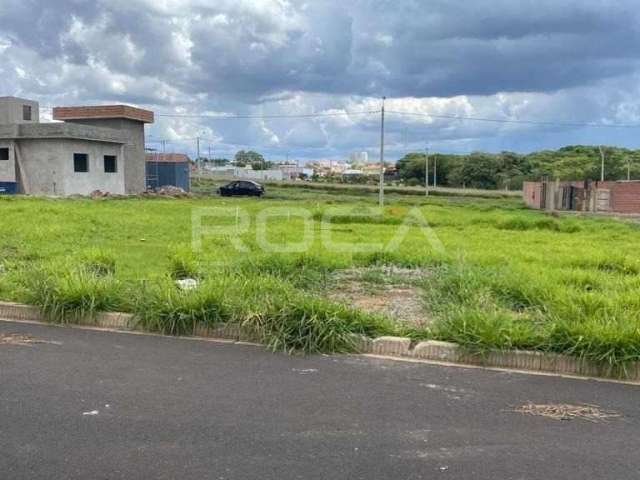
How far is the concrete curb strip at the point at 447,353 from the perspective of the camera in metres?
5.05

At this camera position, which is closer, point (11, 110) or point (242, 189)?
point (11, 110)

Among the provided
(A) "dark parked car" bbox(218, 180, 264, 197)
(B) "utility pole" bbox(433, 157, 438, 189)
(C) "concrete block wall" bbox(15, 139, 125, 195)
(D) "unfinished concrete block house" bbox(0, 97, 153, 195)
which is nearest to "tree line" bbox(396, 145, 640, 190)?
(B) "utility pole" bbox(433, 157, 438, 189)

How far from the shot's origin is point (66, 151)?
112ft

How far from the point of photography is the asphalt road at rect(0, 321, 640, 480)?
3355 millimetres

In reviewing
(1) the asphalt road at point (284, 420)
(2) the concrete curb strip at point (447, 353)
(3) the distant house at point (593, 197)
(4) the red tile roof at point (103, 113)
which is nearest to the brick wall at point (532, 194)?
(3) the distant house at point (593, 197)

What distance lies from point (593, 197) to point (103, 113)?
99.7ft

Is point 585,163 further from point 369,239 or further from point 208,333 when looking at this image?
point 208,333

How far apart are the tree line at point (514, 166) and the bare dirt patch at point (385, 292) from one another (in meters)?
51.4

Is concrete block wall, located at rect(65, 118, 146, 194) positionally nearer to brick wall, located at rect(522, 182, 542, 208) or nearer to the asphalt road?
brick wall, located at rect(522, 182, 542, 208)

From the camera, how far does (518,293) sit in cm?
680

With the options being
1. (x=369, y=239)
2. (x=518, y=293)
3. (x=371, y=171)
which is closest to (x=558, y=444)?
(x=518, y=293)

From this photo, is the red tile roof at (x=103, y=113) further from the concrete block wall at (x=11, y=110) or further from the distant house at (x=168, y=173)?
the distant house at (x=168, y=173)

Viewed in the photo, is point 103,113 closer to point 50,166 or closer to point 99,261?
point 50,166

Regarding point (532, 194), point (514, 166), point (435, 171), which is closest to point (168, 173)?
point (532, 194)
